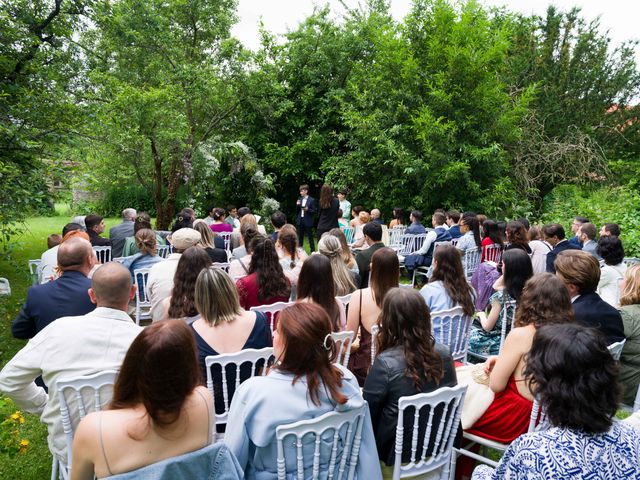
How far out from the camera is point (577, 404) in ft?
5.49

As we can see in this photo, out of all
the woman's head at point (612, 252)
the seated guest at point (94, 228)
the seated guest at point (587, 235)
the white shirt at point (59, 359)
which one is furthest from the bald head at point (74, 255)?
the seated guest at point (587, 235)

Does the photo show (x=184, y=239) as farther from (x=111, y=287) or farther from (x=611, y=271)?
(x=611, y=271)

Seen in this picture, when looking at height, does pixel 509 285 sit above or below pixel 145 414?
below

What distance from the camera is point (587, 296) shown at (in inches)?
140

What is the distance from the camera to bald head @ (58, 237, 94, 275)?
3512 millimetres

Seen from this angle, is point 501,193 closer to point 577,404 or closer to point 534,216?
point 534,216

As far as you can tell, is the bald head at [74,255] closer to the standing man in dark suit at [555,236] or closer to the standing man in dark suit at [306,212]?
the standing man in dark suit at [555,236]

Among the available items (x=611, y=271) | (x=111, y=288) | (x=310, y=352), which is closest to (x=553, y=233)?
(x=611, y=271)

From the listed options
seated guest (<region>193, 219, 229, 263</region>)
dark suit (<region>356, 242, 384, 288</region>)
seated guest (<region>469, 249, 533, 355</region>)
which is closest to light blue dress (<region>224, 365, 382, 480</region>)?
seated guest (<region>469, 249, 533, 355</region>)

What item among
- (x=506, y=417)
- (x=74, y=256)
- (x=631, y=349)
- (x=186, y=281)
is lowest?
(x=506, y=417)

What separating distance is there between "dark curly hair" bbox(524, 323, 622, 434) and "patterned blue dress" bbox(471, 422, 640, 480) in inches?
1.6

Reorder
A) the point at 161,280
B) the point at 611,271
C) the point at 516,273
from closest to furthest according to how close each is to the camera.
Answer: the point at 516,273 < the point at 161,280 < the point at 611,271

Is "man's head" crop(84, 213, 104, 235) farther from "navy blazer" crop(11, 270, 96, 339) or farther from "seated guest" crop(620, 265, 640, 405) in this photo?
"seated guest" crop(620, 265, 640, 405)

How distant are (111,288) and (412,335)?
159 centimetres
